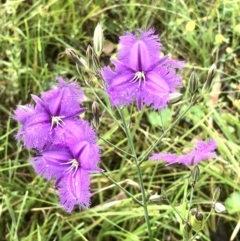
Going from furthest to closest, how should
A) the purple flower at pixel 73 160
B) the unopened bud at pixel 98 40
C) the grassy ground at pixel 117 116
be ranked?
the grassy ground at pixel 117 116
the unopened bud at pixel 98 40
the purple flower at pixel 73 160

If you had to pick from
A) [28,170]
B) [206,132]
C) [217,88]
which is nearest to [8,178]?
[28,170]

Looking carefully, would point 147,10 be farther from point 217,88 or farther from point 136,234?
point 136,234

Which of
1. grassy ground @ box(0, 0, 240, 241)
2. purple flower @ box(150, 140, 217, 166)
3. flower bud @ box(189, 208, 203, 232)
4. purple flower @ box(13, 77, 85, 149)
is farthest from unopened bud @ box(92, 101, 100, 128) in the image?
grassy ground @ box(0, 0, 240, 241)

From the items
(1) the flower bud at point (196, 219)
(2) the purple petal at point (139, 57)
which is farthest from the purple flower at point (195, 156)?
(2) the purple petal at point (139, 57)

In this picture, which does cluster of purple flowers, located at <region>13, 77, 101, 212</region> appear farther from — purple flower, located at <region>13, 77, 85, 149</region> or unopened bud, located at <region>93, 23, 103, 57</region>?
unopened bud, located at <region>93, 23, 103, 57</region>

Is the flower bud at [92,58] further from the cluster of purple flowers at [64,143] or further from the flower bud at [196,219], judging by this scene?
the flower bud at [196,219]

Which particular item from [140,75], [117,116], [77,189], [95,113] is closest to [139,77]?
[140,75]
